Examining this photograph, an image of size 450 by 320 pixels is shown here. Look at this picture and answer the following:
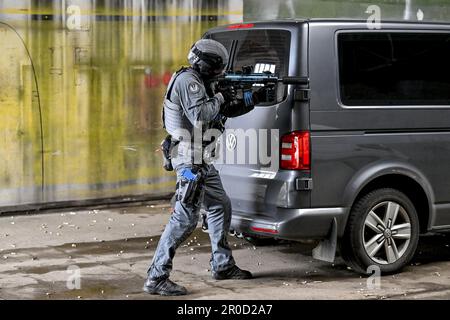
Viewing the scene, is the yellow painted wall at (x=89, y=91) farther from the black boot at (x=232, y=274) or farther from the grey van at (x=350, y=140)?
the black boot at (x=232, y=274)

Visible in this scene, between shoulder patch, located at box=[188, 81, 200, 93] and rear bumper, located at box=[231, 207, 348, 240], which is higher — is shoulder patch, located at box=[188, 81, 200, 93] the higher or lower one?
the higher one

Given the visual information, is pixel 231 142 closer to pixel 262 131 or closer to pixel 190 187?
pixel 262 131

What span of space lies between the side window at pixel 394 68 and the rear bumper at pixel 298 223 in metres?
0.91

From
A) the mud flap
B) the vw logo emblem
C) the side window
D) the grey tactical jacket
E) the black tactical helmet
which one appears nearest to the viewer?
the grey tactical jacket

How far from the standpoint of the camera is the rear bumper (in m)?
7.53

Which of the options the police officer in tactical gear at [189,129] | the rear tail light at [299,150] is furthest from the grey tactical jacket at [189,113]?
the rear tail light at [299,150]

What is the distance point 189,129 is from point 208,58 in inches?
22.4

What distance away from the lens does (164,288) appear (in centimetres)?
734

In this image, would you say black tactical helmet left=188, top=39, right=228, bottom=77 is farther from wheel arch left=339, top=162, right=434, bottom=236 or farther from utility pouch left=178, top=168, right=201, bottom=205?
wheel arch left=339, top=162, right=434, bottom=236

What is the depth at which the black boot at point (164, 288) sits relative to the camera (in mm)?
7332

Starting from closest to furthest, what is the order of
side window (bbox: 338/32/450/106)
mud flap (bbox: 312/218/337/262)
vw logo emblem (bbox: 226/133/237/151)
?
mud flap (bbox: 312/218/337/262) < side window (bbox: 338/32/450/106) < vw logo emblem (bbox: 226/133/237/151)

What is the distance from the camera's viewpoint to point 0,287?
7.61 m

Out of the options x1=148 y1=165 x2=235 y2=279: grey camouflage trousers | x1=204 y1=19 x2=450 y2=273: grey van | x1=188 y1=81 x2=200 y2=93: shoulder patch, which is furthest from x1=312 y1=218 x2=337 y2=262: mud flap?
x1=188 y1=81 x2=200 y2=93: shoulder patch

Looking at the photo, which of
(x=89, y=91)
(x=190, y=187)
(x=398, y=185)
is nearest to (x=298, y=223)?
(x=190, y=187)
